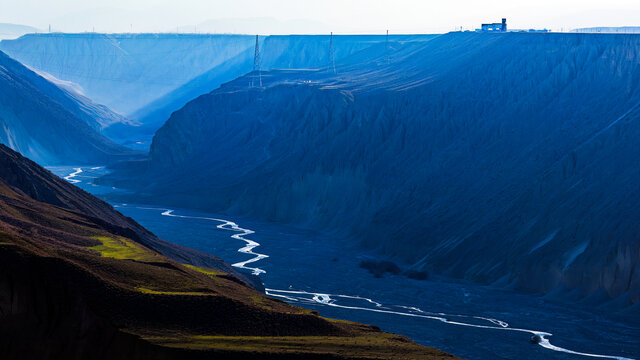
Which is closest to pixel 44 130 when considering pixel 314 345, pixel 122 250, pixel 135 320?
pixel 122 250

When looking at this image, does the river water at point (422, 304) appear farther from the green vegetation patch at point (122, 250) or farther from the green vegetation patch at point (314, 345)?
the green vegetation patch at point (314, 345)

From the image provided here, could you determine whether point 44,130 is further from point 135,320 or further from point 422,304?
point 135,320

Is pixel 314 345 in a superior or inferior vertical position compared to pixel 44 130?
inferior

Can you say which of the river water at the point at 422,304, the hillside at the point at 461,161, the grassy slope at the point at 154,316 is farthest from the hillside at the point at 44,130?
the grassy slope at the point at 154,316

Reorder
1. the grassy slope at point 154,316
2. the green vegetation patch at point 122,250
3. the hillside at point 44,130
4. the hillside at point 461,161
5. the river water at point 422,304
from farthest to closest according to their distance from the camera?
the hillside at point 44,130 → the hillside at point 461,161 → the river water at point 422,304 → the green vegetation patch at point 122,250 → the grassy slope at point 154,316

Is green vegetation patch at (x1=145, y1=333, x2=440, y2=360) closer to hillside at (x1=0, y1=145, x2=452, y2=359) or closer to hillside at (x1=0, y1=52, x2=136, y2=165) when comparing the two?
hillside at (x1=0, y1=145, x2=452, y2=359)

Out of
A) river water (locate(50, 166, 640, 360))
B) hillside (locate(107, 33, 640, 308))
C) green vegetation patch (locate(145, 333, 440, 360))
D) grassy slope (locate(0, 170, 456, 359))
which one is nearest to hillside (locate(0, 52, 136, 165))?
hillside (locate(107, 33, 640, 308))

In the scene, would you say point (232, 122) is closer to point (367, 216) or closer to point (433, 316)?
point (367, 216)
